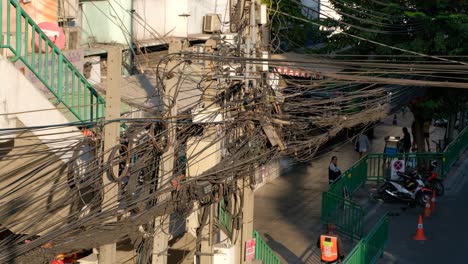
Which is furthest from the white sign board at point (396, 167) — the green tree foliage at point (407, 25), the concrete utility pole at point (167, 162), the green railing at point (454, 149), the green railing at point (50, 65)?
the concrete utility pole at point (167, 162)

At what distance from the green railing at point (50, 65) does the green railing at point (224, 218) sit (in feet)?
9.86

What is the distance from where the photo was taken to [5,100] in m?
10.1

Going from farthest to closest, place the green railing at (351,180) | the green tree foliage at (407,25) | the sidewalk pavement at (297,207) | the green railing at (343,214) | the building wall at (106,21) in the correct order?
the green tree foliage at (407,25) → the green railing at (351,180) → the green railing at (343,214) → the sidewalk pavement at (297,207) → the building wall at (106,21)

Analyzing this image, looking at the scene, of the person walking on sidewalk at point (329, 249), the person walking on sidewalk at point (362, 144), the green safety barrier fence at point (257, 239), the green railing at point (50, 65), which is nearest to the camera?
the green railing at point (50, 65)

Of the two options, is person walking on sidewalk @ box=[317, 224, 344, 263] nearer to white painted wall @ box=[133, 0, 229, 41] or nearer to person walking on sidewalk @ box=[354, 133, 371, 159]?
white painted wall @ box=[133, 0, 229, 41]

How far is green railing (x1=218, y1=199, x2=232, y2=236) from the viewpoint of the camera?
47.9 ft

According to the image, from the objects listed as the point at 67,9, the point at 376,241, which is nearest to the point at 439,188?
the point at 376,241

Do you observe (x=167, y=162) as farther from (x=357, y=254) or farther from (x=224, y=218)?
(x=357, y=254)

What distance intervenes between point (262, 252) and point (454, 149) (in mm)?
14387

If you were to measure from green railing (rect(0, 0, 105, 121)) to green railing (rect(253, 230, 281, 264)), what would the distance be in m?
4.81

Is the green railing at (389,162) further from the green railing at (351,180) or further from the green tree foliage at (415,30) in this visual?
the green tree foliage at (415,30)

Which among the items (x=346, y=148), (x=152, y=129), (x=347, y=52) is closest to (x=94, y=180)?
(x=152, y=129)

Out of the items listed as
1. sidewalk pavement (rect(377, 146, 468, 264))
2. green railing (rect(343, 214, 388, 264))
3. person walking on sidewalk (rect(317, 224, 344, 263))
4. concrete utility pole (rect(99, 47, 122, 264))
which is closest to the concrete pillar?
green railing (rect(343, 214, 388, 264))

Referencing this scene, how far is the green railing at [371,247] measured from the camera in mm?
16703
